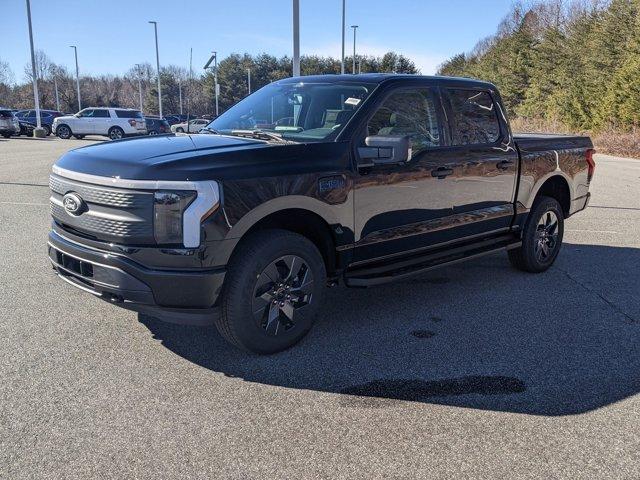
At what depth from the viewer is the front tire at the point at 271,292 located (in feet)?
12.3

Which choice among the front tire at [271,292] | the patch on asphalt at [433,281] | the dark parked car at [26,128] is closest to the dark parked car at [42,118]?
the dark parked car at [26,128]

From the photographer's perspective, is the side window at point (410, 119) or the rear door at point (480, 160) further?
the rear door at point (480, 160)

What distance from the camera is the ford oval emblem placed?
3.79 metres

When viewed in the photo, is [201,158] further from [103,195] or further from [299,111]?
[299,111]

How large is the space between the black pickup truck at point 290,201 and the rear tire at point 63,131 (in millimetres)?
33740

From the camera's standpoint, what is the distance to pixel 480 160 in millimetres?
5359

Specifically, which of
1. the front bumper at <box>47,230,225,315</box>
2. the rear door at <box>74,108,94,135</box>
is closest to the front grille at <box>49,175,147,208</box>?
the front bumper at <box>47,230,225,315</box>

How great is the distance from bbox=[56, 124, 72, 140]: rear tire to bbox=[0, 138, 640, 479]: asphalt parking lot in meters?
33.0

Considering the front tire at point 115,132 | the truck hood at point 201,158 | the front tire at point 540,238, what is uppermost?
the truck hood at point 201,158

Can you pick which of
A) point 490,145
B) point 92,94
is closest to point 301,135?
point 490,145

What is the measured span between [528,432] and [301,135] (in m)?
2.62

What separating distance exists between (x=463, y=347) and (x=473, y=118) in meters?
2.32

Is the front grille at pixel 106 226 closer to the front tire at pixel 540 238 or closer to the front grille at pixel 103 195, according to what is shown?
the front grille at pixel 103 195

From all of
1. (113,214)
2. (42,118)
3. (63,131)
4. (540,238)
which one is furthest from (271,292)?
(42,118)
